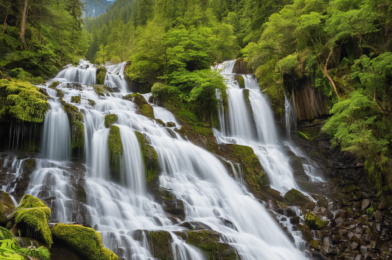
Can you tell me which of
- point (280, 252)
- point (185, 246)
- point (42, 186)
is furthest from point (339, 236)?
point (42, 186)

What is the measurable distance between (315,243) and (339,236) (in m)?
0.99

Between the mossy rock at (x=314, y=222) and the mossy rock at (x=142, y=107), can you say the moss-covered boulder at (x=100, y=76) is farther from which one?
the mossy rock at (x=314, y=222)

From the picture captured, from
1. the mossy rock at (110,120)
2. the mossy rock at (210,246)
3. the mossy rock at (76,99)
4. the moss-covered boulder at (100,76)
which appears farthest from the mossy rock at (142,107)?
the mossy rock at (210,246)

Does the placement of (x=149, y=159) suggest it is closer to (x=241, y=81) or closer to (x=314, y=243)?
(x=314, y=243)

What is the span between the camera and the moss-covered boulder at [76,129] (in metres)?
9.56

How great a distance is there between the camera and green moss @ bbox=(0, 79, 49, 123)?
8.41m

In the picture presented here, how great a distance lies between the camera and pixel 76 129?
32.1 ft

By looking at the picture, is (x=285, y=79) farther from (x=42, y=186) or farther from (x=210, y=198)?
(x=42, y=186)

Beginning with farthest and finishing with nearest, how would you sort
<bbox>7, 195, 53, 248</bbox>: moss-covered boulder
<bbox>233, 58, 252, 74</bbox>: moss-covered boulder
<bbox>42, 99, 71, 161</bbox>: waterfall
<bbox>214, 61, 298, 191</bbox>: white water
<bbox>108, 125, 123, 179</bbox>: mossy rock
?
<bbox>233, 58, 252, 74</bbox>: moss-covered boulder < <bbox>214, 61, 298, 191</bbox>: white water < <bbox>42, 99, 71, 161</bbox>: waterfall < <bbox>108, 125, 123, 179</bbox>: mossy rock < <bbox>7, 195, 53, 248</bbox>: moss-covered boulder

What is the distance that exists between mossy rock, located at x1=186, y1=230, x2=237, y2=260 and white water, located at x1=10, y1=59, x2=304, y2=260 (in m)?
0.20

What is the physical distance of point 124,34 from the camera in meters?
46.6

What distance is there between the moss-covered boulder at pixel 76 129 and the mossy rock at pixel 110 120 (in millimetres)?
1096

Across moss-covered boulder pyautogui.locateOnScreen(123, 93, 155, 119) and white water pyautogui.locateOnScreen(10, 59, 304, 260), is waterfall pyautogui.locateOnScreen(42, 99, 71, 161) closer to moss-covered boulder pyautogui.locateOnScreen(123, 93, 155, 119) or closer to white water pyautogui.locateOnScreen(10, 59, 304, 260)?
white water pyautogui.locateOnScreen(10, 59, 304, 260)

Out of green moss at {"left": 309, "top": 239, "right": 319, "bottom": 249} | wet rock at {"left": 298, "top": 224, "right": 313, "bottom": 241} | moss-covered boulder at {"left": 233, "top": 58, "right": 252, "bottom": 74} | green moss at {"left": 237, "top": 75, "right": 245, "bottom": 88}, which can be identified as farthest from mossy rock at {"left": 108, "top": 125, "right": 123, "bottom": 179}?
moss-covered boulder at {"left": 233, "top": 58, "right": 252, "bottom": 74}
